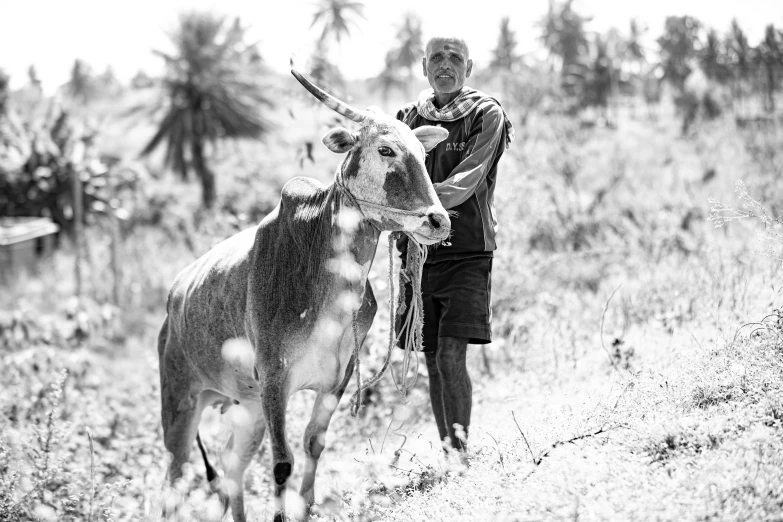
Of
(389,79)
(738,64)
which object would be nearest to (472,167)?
(738,64)

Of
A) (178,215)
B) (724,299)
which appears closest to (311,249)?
(724,299)

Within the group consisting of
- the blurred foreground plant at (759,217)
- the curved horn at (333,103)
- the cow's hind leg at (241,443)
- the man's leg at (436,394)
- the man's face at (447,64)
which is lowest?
the cow's hind leg at (241,443)

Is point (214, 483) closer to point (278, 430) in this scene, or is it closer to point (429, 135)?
point (278, 430)

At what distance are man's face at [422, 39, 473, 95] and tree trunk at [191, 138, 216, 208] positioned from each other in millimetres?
26688

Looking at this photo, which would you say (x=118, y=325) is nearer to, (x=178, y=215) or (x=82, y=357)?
(x=82, y=357)

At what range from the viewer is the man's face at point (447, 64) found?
14.7 feet

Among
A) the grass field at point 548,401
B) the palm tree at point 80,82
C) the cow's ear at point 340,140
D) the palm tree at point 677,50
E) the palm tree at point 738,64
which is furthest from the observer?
the palm tree at point 80,82

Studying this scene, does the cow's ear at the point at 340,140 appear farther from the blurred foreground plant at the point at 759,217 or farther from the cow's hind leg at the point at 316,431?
the blurred foreground plant at the point at 759,217

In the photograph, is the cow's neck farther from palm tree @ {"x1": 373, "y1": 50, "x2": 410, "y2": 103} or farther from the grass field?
palm tree @ {"x1": 373, "y1": 50, "x2": 410, "y2": 103}

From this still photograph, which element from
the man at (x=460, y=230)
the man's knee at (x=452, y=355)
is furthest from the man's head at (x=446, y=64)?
the man's knee at (x=452, y=355)

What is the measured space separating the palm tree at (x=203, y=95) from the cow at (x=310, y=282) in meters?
26.1

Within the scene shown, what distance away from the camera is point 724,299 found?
6.04 m

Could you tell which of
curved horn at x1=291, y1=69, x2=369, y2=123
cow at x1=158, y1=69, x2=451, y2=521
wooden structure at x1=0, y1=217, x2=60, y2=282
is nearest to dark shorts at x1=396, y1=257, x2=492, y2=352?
cow at x1=158, y1=69, x2=451, y2=521

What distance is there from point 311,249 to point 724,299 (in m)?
3.59
